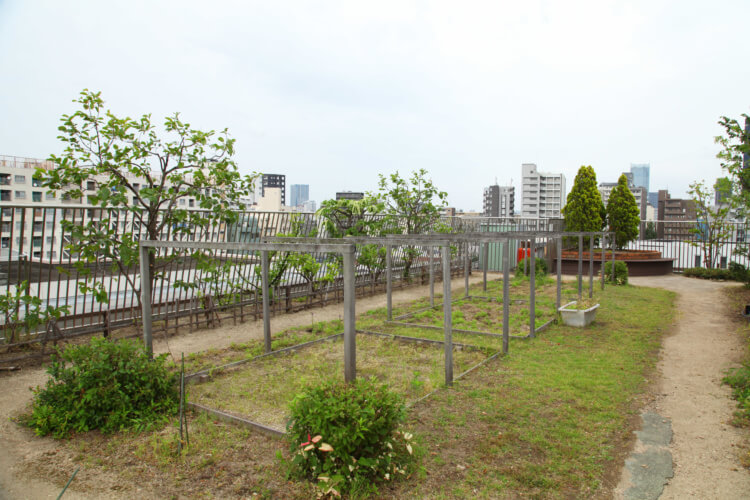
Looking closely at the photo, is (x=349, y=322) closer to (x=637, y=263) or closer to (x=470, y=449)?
(x=470, y=449)

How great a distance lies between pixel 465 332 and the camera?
7.29m

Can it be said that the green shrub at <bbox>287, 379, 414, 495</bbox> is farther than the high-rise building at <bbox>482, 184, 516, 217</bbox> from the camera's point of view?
No

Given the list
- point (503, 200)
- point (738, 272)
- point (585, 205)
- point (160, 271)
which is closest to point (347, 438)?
point (160, 271)

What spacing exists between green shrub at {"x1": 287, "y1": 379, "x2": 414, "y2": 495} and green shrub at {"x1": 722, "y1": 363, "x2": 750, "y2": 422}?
318 centimetres

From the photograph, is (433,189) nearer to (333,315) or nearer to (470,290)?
(470,290)

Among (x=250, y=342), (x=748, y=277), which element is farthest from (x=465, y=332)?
(x=748, y=277)

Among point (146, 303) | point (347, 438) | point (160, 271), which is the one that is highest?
point (160, 271)

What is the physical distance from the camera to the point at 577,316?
786 centimetres

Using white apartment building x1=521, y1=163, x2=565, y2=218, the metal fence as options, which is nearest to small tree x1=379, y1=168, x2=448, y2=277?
the metal fence

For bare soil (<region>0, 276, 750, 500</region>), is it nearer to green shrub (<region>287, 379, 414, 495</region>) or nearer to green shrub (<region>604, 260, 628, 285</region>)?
green shrub (<region>287, 379, 414, 495</region>)

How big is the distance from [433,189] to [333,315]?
5.69 m

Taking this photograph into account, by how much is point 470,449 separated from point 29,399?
162 inches

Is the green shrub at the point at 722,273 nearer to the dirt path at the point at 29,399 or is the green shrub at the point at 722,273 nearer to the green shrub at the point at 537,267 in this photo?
the green shrub at the point at 537,267

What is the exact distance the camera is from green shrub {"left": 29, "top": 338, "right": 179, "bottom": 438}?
152 inches
